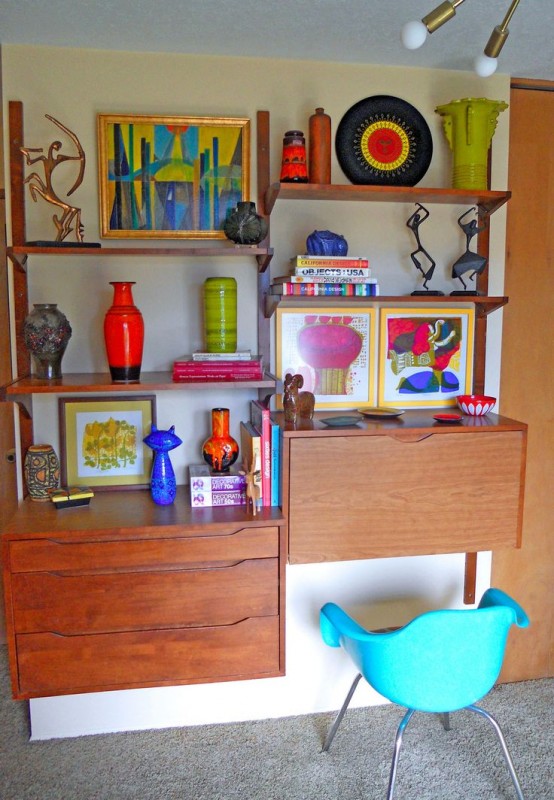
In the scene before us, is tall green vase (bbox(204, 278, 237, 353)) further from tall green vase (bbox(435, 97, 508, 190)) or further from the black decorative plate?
tall green vase (bbox(435, 97, 508, 190))

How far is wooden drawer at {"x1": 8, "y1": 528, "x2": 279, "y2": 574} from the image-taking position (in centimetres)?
186

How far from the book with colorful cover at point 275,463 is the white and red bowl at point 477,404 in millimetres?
681

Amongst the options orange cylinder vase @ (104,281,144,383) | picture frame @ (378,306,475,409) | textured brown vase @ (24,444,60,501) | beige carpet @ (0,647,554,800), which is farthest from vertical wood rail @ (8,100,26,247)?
beige carpet @ (0,647,554,800)

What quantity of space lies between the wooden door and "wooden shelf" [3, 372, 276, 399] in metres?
1.05

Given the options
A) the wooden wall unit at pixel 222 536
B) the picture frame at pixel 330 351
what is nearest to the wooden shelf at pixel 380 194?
the wooden wall unit at pixel 222 536

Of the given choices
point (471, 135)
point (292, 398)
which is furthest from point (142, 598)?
point (471, 135)

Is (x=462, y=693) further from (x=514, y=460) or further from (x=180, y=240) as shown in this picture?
(x=180, y=240)

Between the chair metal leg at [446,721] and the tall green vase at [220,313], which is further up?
the tall green vase at [220,313]

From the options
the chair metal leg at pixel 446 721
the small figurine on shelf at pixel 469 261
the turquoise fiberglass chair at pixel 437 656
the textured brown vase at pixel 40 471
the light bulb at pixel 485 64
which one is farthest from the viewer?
the chair metal leg at pixel 446 721

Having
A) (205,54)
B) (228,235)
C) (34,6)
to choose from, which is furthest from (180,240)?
(34,6)

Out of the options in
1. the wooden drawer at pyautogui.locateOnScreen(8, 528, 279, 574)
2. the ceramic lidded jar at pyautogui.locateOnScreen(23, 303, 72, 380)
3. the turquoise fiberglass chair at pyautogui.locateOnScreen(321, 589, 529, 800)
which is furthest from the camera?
the ceramic lidded jar at pyautogui.locateOnScreen(23, 303, 72, 380)

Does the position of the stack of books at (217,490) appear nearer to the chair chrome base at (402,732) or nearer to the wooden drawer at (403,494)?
the wooden drawer at (403,494)

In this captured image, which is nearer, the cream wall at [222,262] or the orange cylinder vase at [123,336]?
the orange cylinder vase at [123,336]

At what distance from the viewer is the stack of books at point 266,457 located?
2014 mm
